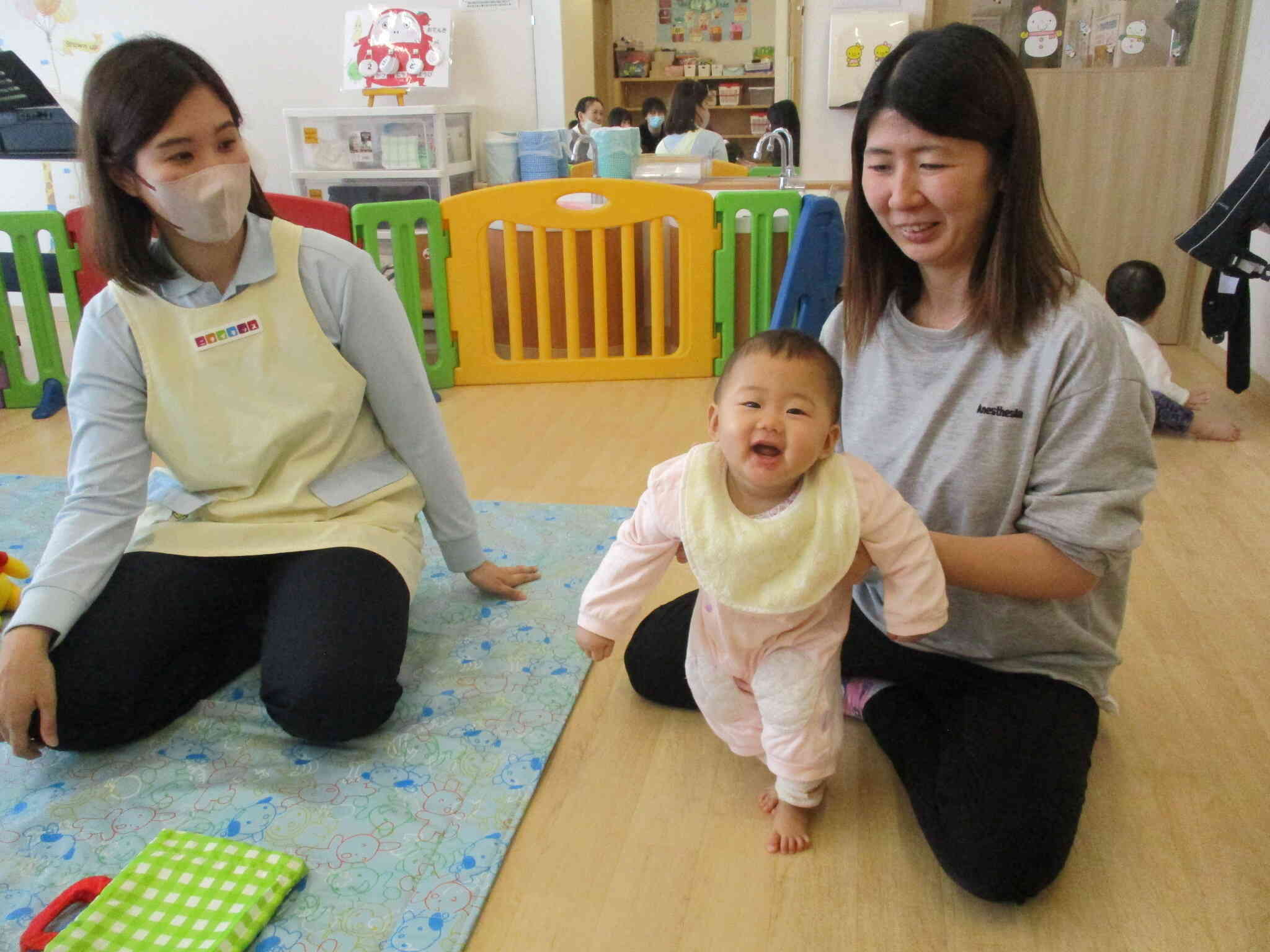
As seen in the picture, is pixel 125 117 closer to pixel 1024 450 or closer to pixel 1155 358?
pixel 1024 450

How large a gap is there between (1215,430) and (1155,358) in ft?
0.78

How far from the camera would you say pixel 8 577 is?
1.65 metres

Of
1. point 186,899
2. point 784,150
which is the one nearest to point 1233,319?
point 784,150

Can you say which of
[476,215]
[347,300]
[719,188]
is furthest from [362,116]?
[347,300]

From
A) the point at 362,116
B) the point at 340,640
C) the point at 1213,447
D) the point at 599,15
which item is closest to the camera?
the point at 340,640

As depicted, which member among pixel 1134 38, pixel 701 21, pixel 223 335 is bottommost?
pixel 223 335

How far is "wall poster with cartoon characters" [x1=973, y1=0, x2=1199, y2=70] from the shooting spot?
3.33 meters

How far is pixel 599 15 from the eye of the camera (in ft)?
16.1

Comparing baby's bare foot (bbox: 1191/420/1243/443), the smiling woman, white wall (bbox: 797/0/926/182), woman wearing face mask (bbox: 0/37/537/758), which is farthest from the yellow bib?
white wall (bbox: 797/0/926/182)

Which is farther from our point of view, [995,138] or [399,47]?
[399,47]

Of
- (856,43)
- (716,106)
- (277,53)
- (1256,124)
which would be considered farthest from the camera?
(716,106)

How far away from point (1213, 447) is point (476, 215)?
6.94ft

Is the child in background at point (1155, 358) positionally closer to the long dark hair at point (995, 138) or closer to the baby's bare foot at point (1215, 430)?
the baby's bare foot at point (1215, 430)

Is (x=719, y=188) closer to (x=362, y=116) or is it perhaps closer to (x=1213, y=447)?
(x=362, y=116)
